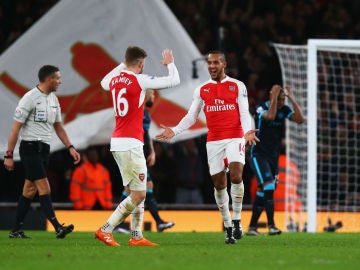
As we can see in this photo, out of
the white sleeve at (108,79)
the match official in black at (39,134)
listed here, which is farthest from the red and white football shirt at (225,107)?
the match official in black at (39,134)

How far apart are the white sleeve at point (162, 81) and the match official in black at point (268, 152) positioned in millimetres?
3686

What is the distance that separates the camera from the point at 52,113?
11.8 m

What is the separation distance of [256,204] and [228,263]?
228 inches

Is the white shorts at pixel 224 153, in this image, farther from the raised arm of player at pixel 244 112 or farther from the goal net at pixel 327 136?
the goal net at pixel 327 136

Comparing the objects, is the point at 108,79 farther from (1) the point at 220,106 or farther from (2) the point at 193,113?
(1) the point at 220,106

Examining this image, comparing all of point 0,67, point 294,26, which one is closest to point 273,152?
point 0,67

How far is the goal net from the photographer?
1677 cm

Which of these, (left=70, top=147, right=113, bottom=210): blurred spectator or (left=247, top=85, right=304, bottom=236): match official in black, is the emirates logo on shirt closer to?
(left=247, top=85, right=304, bottom=236): match official in black

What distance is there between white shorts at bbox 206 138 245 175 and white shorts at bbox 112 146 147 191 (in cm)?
117

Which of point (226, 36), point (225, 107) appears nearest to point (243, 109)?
point (225, 107)

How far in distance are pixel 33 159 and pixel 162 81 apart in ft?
7.95

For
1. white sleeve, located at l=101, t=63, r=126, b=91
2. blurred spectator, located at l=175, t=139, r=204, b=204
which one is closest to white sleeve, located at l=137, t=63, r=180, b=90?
white sleeve, located at l=101, t=63, r=126, b=91

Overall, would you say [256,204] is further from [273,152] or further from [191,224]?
[191,224]

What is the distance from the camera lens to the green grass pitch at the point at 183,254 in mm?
7812
